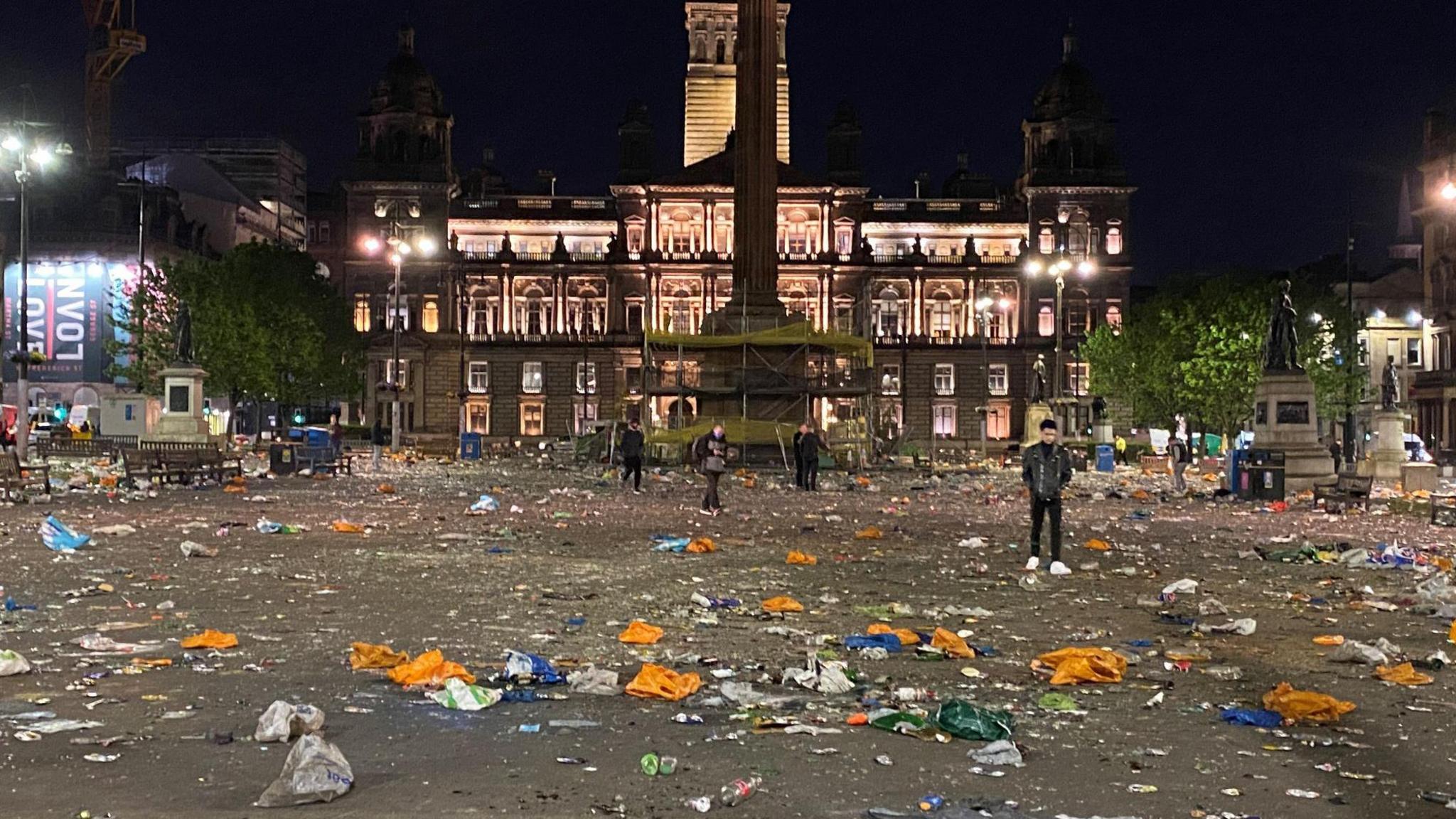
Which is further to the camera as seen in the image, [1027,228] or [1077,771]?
[1027,228]

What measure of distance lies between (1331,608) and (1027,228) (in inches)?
3521

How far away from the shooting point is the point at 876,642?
35.2ft

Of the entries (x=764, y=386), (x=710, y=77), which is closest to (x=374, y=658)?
(x=764, y=386)

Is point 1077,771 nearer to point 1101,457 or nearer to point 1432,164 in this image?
point 1101,457

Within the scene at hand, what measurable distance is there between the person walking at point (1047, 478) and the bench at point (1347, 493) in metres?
12.5

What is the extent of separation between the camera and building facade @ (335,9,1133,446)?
97375 mm

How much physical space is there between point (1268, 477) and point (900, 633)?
2111 centimetres

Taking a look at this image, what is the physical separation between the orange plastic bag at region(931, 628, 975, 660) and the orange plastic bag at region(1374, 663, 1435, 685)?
274 centimetres

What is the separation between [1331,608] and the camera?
43.3ft

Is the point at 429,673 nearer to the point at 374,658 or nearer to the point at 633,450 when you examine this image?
the point at 374,658

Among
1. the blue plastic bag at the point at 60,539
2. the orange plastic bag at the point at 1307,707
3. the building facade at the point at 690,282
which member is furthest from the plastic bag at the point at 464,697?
the building facade at the point at 690,282

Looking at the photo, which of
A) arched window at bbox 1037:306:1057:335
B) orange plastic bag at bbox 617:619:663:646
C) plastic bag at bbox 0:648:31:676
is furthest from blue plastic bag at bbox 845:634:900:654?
arched window at bbox 1037:306:1057:335

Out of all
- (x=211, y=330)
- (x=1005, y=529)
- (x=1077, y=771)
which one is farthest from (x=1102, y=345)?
(x=1077, y=771)

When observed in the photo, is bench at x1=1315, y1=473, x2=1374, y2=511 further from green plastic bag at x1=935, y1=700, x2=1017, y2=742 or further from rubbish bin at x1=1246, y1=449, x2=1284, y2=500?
green plastic bag at x1=935, y1=700, x2=1017, y2=742
